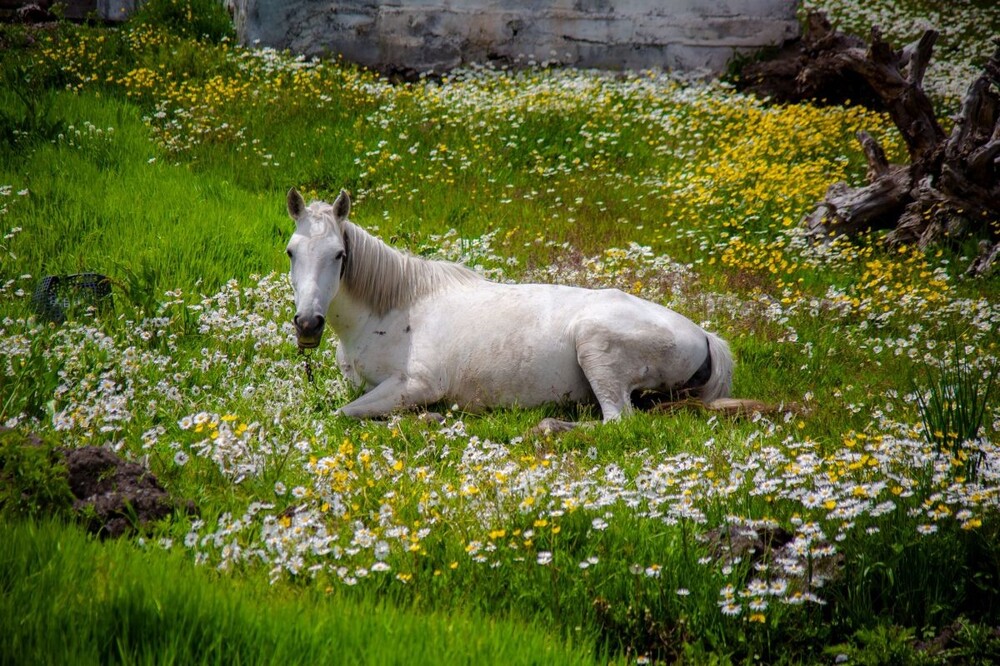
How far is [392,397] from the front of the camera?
23.5 ft

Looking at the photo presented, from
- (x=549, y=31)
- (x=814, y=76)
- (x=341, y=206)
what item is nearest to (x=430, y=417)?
(x=341, y=206)

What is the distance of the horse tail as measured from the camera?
7.30m

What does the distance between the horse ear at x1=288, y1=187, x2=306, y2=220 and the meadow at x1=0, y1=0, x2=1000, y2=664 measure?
1.34 m

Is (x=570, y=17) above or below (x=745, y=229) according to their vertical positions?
above

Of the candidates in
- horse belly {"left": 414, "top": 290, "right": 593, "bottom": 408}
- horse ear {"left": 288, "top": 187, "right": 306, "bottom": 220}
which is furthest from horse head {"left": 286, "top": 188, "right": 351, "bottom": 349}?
horse belly {"left": 414, "top": 290, "right": 593, "bottom": 408}

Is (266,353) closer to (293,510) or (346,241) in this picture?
(346,241)

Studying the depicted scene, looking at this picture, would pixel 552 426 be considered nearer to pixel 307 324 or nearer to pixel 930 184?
pixel 307 324

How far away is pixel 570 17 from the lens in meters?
18.6

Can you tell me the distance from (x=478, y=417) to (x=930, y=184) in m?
7.23

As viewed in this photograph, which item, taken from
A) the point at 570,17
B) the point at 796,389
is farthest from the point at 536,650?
the point at 570,17

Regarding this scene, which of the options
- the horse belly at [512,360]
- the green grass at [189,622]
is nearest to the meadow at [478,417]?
the green grass at [189,622]

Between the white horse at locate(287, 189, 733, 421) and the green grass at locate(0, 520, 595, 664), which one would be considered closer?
the green grass at locate(0, 520, 595, 664)

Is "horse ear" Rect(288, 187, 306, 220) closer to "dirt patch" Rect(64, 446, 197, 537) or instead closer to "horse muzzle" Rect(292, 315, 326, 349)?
"horse muzzle" Rect(292, 315, 326, 349)

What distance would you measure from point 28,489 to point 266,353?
3.32m
